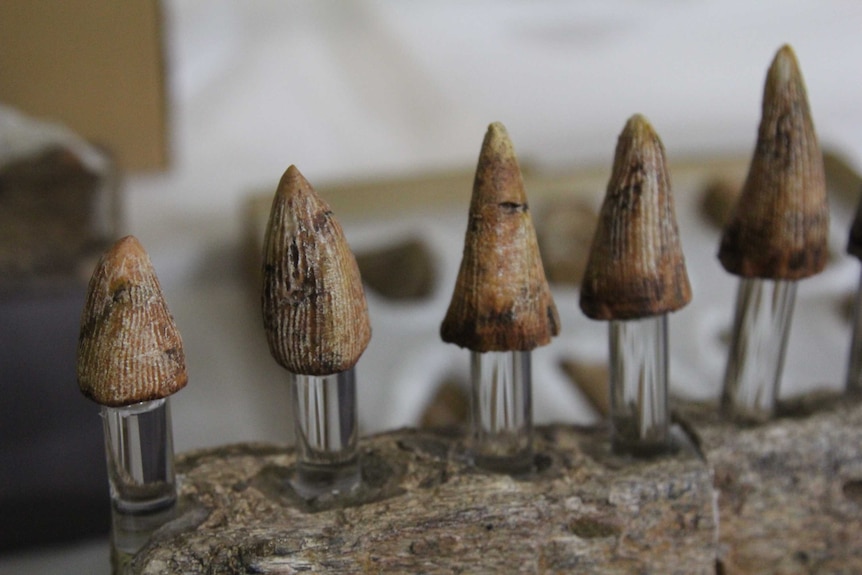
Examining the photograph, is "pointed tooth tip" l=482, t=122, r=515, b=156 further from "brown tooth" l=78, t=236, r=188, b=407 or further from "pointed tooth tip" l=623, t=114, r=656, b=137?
"brown tooth" l=78, t=236, r=188, b=407

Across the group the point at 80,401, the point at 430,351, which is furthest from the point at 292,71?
the point at 80,401

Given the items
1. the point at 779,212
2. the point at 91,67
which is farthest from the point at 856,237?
the point at 91,67

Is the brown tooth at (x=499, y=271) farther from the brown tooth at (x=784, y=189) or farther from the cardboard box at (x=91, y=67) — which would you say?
the cardboard box at (x=91, y=67)

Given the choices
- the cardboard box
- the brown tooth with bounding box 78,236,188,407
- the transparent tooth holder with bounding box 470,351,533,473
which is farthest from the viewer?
the cardboard box

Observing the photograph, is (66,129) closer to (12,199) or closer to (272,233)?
(12,199)

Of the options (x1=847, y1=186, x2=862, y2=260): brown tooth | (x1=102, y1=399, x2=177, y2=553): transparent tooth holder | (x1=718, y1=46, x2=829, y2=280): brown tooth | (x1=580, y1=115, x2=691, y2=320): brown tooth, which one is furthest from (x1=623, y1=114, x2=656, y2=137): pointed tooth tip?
(x1=102, y1=399, x2=177, y2=553): transparent tooth holder

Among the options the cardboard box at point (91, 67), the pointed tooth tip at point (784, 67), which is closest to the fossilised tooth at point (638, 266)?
the pointed tooth tip at point (784, 67)
